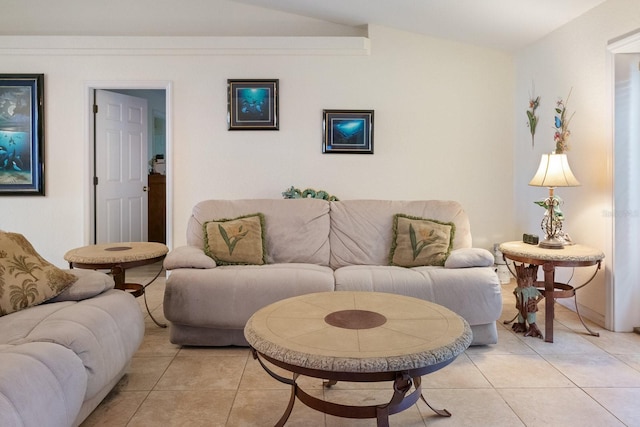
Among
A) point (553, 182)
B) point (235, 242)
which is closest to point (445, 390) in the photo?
point (235, 242)

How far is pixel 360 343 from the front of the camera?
5.16 feet

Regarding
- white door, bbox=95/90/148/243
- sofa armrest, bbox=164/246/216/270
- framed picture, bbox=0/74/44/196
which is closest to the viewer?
sofa armrest, bbox=164/246/216/270

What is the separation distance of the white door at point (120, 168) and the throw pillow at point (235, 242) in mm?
2301

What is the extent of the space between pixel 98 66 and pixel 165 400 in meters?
3.67

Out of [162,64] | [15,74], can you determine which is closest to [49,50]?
[15,74]

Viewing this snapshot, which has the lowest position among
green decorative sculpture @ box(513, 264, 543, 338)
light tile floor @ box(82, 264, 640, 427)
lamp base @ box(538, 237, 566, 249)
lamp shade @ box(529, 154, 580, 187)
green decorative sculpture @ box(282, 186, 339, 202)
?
light tile floor @ box(82, 264, 640, 427)

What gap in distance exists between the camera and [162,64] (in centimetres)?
466

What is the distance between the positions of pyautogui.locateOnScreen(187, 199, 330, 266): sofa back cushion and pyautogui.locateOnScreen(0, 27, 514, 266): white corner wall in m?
1.29

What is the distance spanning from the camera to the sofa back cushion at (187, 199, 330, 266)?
10.9 ft

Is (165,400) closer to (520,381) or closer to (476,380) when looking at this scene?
(476,380)

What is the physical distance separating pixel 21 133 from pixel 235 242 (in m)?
2.97

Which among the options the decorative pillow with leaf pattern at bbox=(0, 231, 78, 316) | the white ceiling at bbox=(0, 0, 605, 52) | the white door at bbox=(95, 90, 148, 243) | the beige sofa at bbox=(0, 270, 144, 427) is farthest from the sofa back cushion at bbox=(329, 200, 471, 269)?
the white door at bbox=(95, 90, 148, 243)

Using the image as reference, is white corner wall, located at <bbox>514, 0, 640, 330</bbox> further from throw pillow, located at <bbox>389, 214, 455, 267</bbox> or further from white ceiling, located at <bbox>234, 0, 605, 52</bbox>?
throw pillow, located at <bbox>389, 214, 455, 267</bbox>

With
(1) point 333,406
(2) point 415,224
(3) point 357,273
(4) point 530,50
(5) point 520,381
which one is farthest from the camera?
(4) point 530,50
